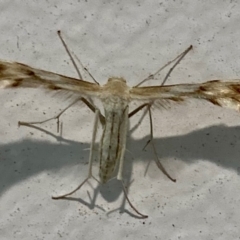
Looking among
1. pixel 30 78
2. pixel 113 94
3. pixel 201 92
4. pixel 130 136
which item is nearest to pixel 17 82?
pixel 30 78

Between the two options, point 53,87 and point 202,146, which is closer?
point 53,87

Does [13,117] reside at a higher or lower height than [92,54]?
lower

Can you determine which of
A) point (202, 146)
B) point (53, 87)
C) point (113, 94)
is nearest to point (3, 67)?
point (53, 87)

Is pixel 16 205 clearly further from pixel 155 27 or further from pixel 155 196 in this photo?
pixel 155 27

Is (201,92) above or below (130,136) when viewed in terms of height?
above

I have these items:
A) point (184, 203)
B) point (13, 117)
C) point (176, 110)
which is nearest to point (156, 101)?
point (176, 110)

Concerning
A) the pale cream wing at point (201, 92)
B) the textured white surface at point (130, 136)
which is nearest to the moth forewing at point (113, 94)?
the pale cream wing at point (201, 92)

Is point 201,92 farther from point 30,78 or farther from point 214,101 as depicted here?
point 30,78
